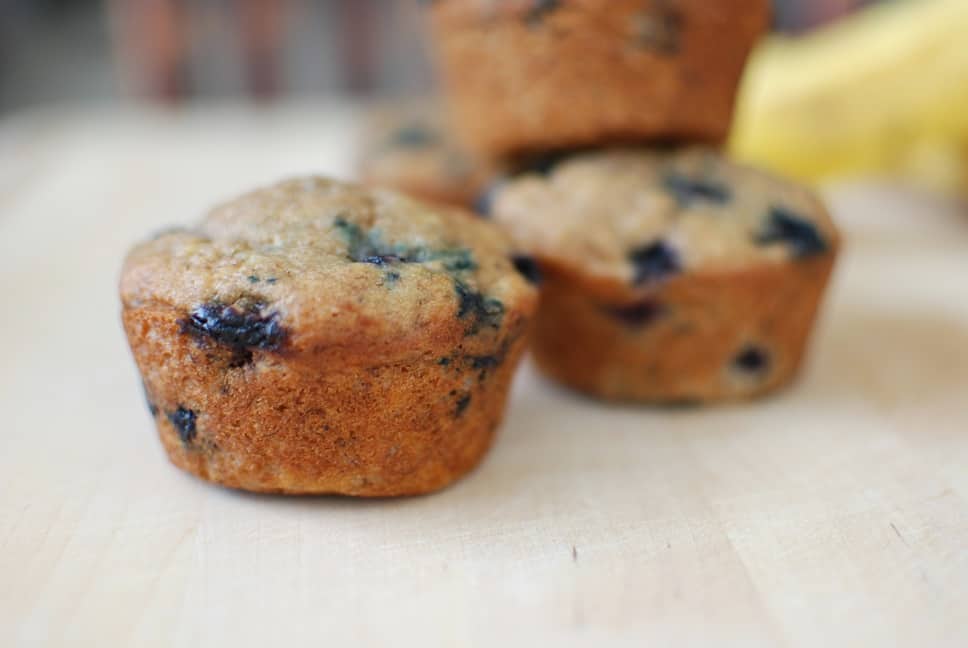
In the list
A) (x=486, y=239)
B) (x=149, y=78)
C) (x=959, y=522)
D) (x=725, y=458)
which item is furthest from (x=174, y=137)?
(x=959, y=522)

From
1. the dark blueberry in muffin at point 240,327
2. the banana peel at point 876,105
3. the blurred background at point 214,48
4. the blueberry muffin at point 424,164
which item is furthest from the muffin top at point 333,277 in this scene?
the blurred background at point 214,48

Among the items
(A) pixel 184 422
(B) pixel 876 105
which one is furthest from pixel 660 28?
(B) pixel 876 105

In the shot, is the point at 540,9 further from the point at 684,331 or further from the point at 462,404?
the point at 462,404

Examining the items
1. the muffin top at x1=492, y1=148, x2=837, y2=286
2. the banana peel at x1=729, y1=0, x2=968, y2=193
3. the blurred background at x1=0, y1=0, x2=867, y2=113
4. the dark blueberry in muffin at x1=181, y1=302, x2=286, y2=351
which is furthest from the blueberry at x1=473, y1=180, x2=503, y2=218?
the blurred background at x1=0, y1=0, x2=867, y2=113

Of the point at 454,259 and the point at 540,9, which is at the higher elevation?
the point at 540,9

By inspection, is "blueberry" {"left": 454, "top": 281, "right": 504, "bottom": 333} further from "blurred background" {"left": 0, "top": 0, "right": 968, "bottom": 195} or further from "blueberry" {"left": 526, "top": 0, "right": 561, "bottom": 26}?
"blurred background" {"left": 0, "top": 0, "right": 968, "bottom": 195}

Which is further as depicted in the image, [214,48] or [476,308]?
[214,48]
